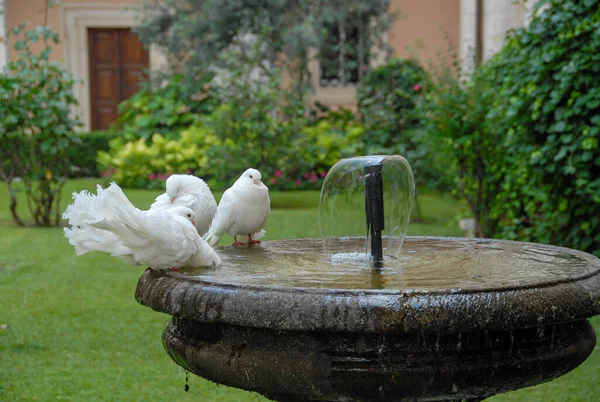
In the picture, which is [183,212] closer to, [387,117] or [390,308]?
[390,308]

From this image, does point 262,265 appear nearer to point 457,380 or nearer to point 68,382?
point 457,380

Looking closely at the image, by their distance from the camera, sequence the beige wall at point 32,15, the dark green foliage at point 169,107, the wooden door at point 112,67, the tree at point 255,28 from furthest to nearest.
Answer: the wooden door at point 112,67 < the beige wall at point 32,15 < the dark green foliage at point 169,107 < the tree at point 255,28

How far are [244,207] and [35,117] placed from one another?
19.9 ft

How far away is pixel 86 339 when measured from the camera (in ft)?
17.6

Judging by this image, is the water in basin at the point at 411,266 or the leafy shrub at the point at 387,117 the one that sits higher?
the leafy shrub at the point at 387,117

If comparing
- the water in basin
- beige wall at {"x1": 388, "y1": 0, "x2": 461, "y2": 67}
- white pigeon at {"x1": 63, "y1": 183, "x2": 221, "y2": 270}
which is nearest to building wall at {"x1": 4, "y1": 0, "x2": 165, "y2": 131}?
beige wall at {"x1": 388, "y1": 0, "x2": 461, "y2": 67}

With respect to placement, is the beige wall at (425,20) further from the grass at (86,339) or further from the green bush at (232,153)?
the grass at (86,339)

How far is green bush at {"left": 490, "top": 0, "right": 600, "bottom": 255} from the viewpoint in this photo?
18.1 ft

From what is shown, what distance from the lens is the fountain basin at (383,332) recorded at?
87.2 inches

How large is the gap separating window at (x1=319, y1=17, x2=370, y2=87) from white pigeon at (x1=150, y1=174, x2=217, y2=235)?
11472mm

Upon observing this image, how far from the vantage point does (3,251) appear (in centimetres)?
818

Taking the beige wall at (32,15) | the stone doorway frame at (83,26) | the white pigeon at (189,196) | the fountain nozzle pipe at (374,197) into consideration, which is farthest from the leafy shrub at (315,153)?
the fountain nozzle pipe at (374,197)

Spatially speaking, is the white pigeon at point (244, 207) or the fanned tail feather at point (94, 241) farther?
the white pigeon at point (244, 207)

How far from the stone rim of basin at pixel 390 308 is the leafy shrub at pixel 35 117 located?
693 centimetres
